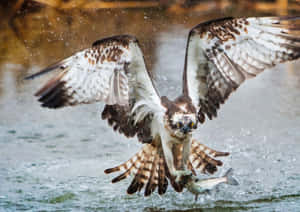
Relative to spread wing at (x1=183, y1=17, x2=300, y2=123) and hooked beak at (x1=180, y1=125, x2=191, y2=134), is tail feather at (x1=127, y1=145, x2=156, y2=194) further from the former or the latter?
spread wing at (x1=183, y1=17, x2=300, y2=123)

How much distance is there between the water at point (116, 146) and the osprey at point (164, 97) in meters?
0.27

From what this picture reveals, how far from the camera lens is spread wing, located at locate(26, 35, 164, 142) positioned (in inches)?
149

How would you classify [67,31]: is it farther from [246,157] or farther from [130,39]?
[130,39]

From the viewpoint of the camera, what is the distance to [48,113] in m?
6.11

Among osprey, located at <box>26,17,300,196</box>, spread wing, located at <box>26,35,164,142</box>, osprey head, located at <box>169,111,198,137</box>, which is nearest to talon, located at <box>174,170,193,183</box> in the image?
osprey, located at <box>26,17,300,196</box>

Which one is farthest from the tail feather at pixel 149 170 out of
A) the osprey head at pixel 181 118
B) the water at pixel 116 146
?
the osprey head at pixel 181 118

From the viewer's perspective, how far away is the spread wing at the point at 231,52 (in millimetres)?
4004

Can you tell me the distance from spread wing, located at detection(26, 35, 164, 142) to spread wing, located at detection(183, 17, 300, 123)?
0.36 meters

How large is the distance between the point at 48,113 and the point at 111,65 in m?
2.40

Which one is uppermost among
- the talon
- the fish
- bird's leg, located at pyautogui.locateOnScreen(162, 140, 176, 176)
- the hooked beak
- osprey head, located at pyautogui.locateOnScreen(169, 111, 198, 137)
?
osprey head, located at pyautogui.locateOnScreen(169, 111, 198, 137)

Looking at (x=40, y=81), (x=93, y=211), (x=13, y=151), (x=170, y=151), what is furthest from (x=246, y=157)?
(x=40, y=81)

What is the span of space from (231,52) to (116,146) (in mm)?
1595

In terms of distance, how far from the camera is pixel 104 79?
12.8ft

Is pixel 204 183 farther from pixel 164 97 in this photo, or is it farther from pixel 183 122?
pixel 164 97
